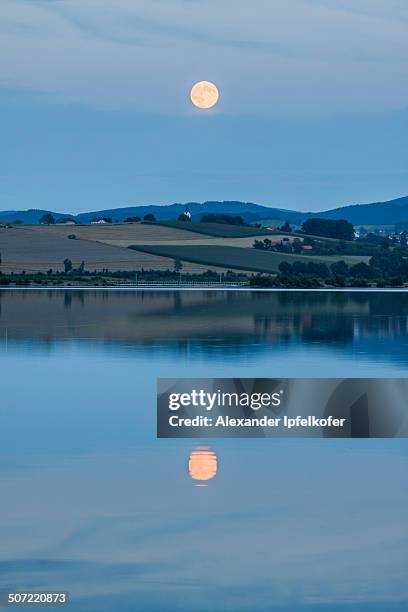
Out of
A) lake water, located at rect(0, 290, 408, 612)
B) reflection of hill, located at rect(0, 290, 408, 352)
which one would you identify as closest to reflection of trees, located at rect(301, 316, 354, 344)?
reflection of hill, located at rect(0, 290, 408, 352)

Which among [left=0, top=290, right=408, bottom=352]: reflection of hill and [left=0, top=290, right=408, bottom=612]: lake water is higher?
[left=0, top=290, right=408, bottom=612]: lake water

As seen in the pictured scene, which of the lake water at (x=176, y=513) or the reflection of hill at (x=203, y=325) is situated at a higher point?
the lake water at (x=176, y=513)

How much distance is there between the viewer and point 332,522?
1811cm

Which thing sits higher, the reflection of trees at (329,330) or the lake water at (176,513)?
the lake water at (176,513)

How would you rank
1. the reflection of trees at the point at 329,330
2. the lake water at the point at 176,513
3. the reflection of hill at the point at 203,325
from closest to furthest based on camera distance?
the lake water at the point at 176,513 → the reflection of hill at the point at 203,325 → the reflection of trees at the point at 329,330

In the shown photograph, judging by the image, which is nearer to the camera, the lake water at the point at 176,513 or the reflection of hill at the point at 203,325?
the lake water at the point at 176,513

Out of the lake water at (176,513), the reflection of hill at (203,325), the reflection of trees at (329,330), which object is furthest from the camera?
the reflection of trees at (329,330)

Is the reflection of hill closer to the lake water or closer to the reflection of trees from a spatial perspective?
the reflection of trees

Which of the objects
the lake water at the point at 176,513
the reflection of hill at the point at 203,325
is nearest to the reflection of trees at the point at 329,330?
the reflection of hill at the point at 203,325

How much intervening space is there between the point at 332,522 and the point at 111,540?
11.3 feet

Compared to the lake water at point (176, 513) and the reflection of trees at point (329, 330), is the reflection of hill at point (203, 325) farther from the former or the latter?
the lake water at point (176, 513)

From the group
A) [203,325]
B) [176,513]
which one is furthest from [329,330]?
[176,513]

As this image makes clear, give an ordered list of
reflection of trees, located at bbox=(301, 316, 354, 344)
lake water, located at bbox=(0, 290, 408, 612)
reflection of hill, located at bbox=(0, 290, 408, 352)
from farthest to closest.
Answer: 1. reflection of trees, located at bbox=(301, 316, 354, 344)
2. reflection of hill, located at bbox=(0, 290, 408, 352)
3. lake water, located at bbox=(0, 290, 408, 612)

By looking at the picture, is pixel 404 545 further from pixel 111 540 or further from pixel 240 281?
pixel 240 281
